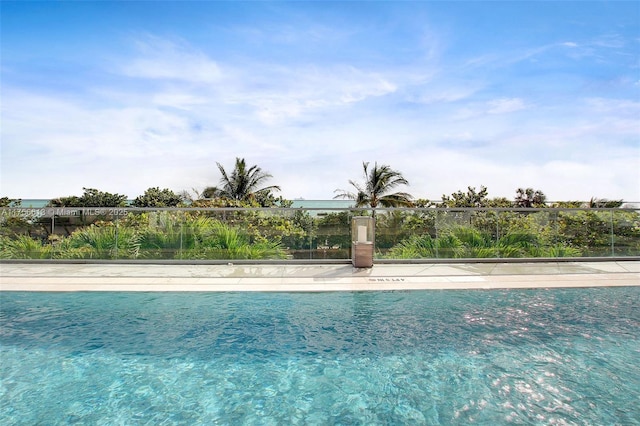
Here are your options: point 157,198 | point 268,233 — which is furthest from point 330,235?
point 157,198

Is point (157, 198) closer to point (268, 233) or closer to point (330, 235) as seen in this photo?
point (268, 233)

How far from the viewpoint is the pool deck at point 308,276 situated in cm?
816

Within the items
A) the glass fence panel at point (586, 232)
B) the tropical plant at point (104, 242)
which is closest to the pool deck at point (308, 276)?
the tropical plant at point (104, 242)

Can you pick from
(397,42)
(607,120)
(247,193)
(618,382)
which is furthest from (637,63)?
(247,193)

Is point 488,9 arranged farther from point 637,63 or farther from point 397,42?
point 637,63

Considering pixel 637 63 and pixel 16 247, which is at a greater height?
pixel 637 63

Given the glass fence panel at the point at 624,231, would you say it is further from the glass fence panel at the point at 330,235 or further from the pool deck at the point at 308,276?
the glass fence panel at the point at 330,235

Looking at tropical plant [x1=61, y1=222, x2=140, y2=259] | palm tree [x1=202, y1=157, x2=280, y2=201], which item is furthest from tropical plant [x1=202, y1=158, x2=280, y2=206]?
tropical plant [x1=61, y1=222, x2=140, y2=259]

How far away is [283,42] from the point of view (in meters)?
11.5

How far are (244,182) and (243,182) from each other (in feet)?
0.27

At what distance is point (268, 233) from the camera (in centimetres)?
1106

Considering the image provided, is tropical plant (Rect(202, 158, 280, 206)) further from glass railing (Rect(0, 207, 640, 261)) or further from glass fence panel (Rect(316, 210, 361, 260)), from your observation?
glass fence panel (Rect(316, 210, 361, 260))

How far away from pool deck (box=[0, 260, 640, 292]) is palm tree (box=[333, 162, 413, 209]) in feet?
50.0

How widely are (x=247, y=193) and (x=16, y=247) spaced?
19.0 metres
